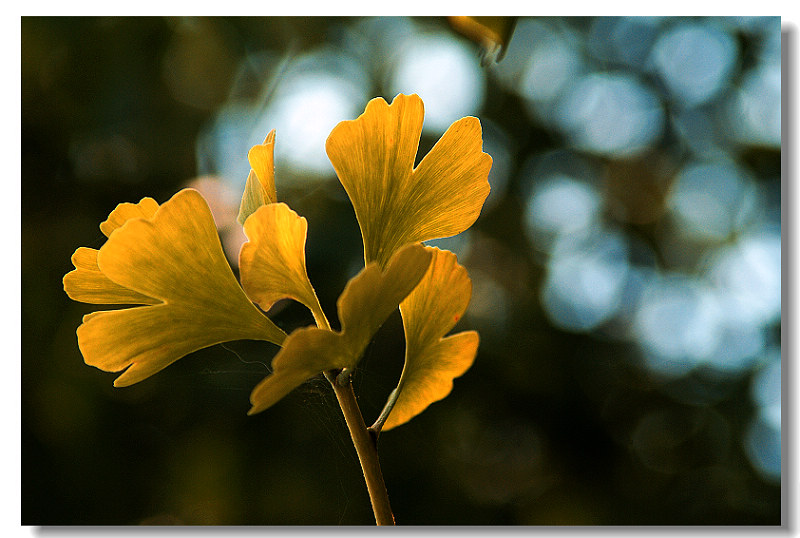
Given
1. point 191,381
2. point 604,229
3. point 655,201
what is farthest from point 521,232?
point 191,381

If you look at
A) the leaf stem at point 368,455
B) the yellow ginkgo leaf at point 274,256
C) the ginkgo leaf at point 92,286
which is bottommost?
the leaf stem at point 368,455

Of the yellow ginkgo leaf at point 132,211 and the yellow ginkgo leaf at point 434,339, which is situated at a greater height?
the yellow ginkgo leaf at point 132,211

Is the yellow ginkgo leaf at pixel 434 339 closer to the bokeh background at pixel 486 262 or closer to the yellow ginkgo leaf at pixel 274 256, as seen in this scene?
the yellow ginkgo leaf at pixel 274 256

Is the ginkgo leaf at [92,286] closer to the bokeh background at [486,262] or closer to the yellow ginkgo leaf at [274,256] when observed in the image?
the yellow ginkgo leaf at [274,256]

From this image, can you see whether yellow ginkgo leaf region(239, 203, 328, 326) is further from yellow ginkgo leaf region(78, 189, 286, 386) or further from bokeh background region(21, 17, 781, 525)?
bokeh background region(21, 17, 781, 525)

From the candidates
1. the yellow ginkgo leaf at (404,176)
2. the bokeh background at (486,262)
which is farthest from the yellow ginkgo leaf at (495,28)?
the bokeh background at (486,262)

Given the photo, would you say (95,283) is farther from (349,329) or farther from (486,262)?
(486,262)

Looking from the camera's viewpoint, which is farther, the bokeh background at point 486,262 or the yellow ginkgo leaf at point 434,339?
the bokeh background at point 486,262

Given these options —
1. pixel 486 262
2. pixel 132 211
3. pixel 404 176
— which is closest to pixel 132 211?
pixel 132 211
